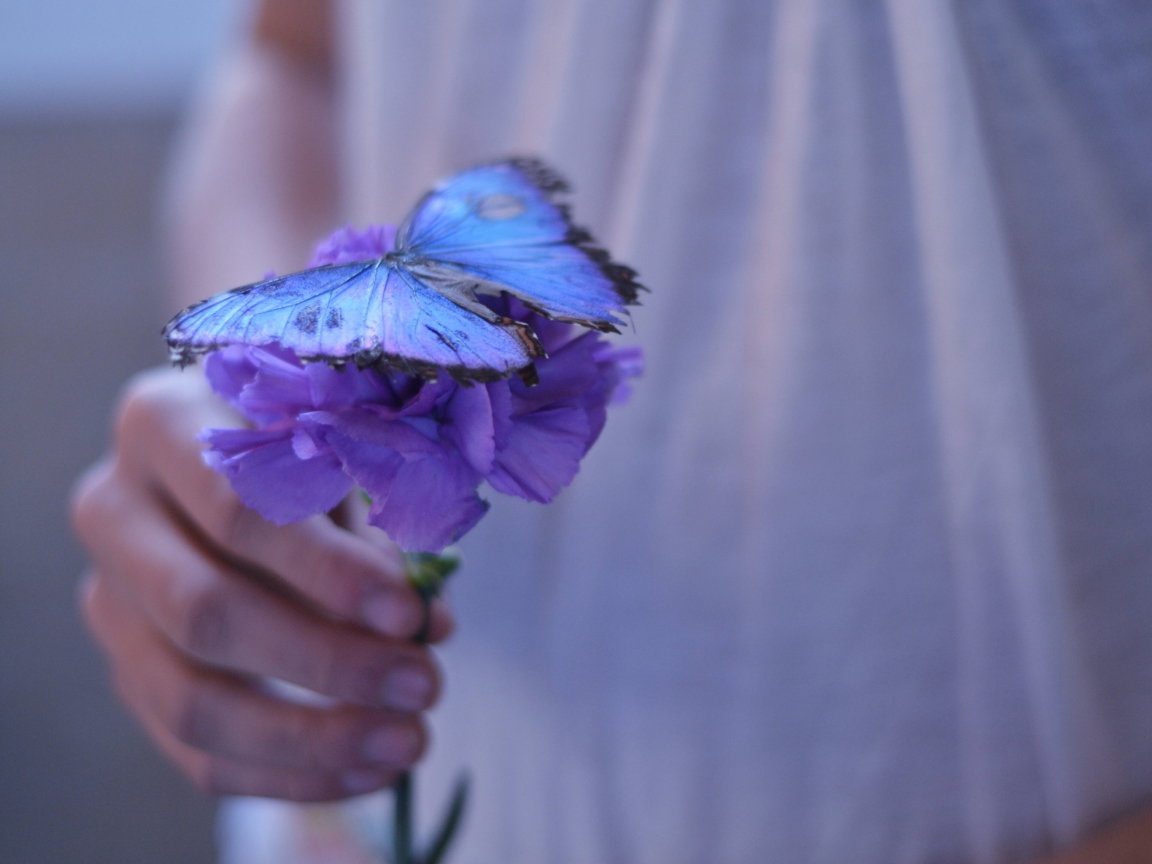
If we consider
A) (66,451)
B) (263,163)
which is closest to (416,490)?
(263,163)

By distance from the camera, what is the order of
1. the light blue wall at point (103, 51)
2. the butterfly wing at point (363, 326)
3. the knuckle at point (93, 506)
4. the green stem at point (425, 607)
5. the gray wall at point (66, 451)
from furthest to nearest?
the light blue wall at point (103, 51) < the gray wall at point (66, 451) < the knuckle at point (93, 506) < the green stem at point (425, 607) < the butterfly wing at point (363, 326)

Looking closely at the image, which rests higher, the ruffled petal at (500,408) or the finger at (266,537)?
the ruffled petal at (500,408)

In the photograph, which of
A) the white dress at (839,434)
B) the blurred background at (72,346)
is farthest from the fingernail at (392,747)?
Answer: the blurred background at (72,346)

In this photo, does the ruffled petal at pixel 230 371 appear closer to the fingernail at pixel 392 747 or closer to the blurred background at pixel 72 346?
the fingernail at pixel 392 747

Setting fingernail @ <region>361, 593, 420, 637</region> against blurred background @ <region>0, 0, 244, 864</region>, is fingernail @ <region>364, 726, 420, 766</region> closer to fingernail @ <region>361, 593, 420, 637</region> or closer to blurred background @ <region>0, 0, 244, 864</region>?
fingernail @ <region>361, 593, 420, 637</region>

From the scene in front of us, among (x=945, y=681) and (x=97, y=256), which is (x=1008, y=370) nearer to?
(x=945, y=681)

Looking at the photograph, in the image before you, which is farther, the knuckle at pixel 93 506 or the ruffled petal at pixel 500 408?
the knuckle at pixel 93 506

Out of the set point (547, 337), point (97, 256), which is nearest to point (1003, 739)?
point (547, 337)
